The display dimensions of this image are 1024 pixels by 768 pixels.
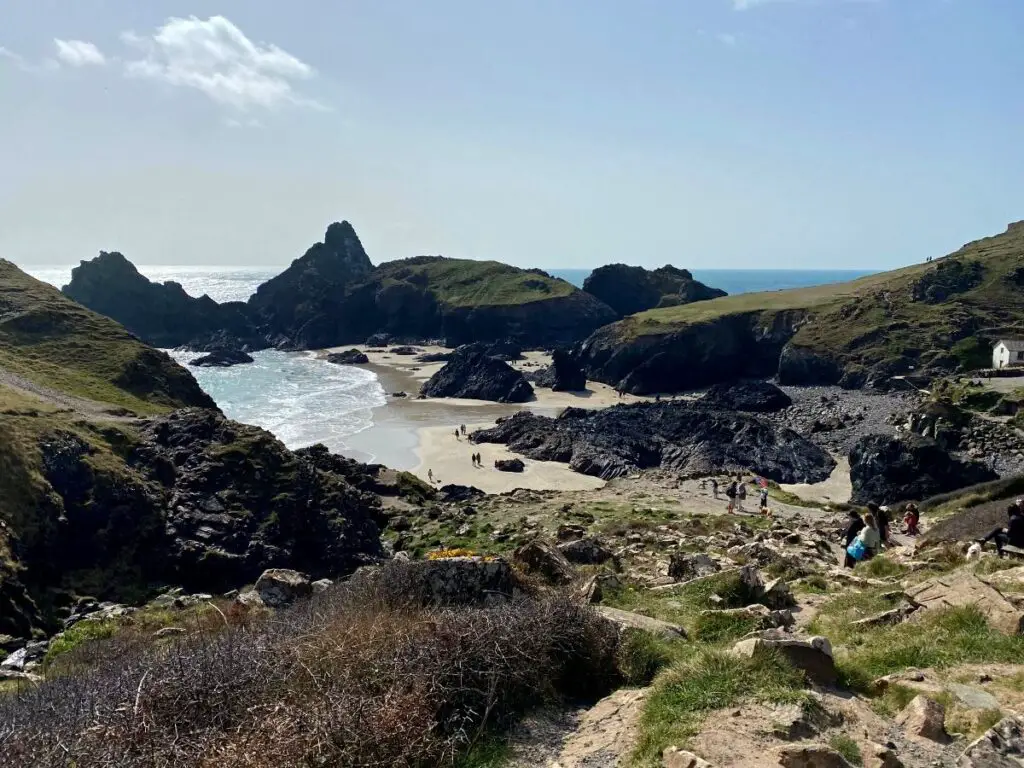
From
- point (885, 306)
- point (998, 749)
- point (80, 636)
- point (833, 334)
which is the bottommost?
point (80, 636)

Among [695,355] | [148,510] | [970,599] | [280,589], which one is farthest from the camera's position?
[695,355]

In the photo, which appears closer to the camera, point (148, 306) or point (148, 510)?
point (148, 510)

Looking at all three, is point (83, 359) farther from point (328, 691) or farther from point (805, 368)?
point (805, 368)

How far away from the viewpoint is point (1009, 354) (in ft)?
205

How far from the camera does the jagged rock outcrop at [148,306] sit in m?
122

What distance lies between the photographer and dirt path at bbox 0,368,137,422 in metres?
32.8

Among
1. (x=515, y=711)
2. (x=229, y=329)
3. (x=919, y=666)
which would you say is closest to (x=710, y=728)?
(x=515, y=711)

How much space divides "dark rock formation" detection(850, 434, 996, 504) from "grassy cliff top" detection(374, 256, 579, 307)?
305 feet

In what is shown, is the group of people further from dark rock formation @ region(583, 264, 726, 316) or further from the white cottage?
dark rock formation @ region(583, 264, 726, 316)

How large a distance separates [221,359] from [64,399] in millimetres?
66018

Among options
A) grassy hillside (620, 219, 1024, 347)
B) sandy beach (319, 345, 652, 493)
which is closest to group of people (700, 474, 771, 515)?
sandy beach (319, 345, 652, 493)

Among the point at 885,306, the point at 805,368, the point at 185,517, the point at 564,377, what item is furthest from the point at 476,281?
the point at 185,517

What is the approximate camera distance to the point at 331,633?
276 inches

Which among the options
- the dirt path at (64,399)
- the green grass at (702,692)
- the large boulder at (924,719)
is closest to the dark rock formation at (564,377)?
the dirt path at (64,399)
